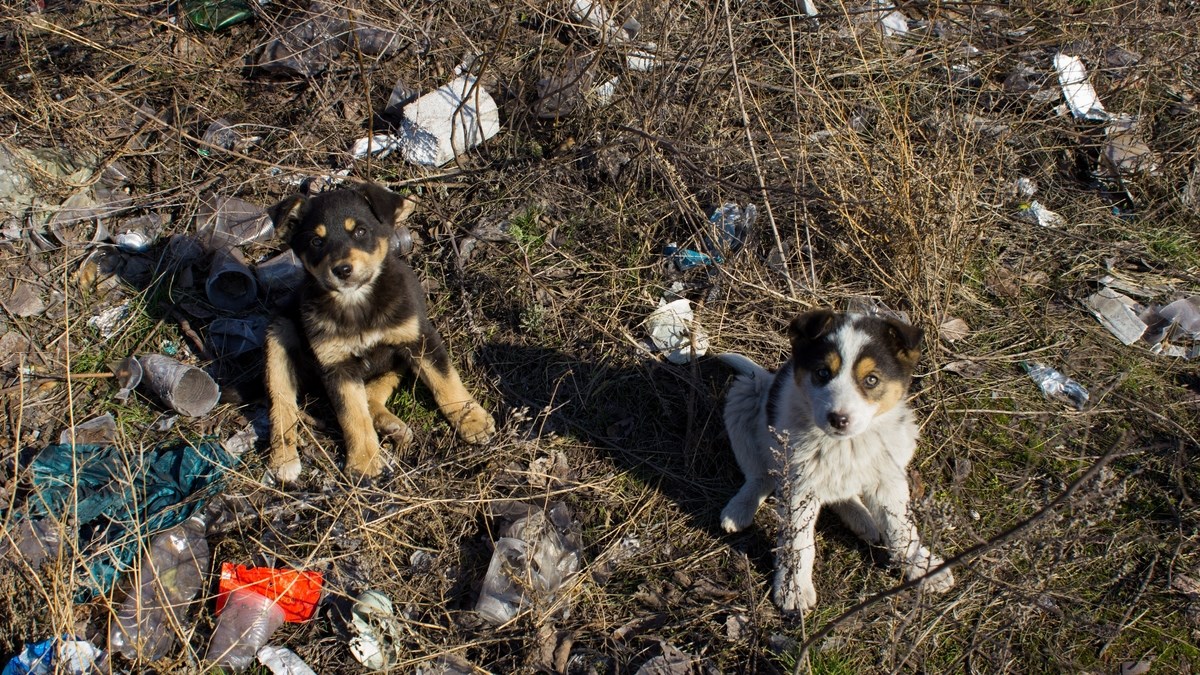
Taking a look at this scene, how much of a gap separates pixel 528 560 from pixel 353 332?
1566 millimetres

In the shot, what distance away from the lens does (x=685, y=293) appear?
17.5 ft

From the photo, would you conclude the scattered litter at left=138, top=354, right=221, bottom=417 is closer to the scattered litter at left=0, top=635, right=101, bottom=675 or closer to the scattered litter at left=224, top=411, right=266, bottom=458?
the scattered litter at left=224, top=411, right=266, bottom=458

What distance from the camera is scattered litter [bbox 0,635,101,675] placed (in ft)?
11.1

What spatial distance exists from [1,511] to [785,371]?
3960 mm

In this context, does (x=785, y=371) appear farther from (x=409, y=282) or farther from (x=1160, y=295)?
(x=1160, y=295)

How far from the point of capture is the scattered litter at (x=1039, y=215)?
565 cm

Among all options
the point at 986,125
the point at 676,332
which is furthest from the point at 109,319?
the point at 986,125

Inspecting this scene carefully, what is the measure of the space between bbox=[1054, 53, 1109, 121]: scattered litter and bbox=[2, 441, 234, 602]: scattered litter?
20.0 feet

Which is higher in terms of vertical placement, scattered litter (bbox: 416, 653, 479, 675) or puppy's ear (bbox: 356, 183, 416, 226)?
puppy's ear (bbox: 356, 183, 416, 226)

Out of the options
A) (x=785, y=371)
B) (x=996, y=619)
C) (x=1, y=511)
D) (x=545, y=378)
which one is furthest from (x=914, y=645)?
(x=1, y=511)

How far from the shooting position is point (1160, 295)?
524cm

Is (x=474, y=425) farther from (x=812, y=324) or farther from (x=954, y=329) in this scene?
(x=954, y=329)

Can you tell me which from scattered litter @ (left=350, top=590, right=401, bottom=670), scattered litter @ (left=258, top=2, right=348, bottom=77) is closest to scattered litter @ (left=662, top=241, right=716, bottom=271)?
scattered litter @ (left=350, top=590, right=401, bottom=670)

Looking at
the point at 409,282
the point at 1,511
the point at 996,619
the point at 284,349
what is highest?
the point at 409,282
